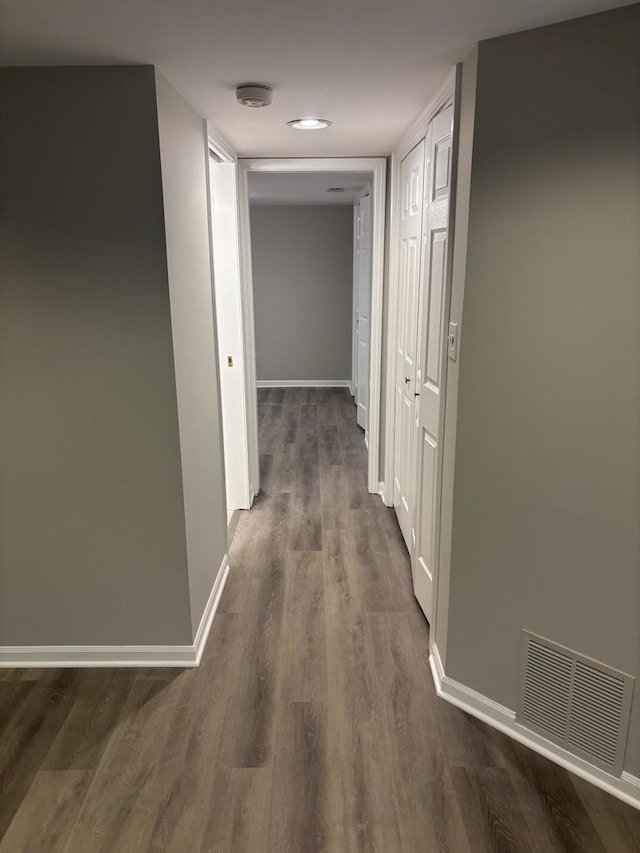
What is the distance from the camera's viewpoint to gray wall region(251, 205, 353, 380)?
300 inches

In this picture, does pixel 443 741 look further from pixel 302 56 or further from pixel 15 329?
pixel 302 56

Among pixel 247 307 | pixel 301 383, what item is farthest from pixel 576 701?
pixel 301 383

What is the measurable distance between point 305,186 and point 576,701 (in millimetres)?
4777

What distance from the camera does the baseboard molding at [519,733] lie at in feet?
6.29

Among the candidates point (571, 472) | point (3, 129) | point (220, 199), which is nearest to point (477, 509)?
point (571, 472)

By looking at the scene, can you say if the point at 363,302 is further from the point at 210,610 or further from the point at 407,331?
the point at 210,610

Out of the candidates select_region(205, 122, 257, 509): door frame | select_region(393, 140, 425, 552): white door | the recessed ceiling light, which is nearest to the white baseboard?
select_region(393, 140, 425, 552): white door

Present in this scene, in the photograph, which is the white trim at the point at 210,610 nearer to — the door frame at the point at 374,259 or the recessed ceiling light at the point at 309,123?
the door frame at the point at 374,259

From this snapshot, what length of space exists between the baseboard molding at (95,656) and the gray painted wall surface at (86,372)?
0.04m

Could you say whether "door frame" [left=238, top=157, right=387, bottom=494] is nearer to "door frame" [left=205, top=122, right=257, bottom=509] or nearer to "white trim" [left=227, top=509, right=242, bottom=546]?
"door frame" [left=205, top=122, right=257, bottom=509]

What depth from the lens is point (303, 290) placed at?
25.7 feet

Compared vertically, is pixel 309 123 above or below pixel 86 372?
above

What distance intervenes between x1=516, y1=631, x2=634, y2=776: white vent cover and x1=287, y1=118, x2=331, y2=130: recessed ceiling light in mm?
2309

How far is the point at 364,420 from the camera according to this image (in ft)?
19.8
